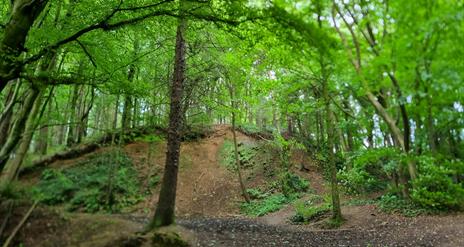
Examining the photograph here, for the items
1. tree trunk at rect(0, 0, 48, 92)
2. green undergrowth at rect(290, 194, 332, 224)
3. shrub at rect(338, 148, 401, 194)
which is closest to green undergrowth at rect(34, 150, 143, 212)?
green undergrowth at rect(290, 194, 332, 224)

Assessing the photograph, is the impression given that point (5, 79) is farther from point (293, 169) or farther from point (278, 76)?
point (293, 169)

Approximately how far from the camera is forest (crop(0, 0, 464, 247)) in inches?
211

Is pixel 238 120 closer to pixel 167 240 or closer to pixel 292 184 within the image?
pixel 292 184

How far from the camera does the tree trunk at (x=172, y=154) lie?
8547 millimetres

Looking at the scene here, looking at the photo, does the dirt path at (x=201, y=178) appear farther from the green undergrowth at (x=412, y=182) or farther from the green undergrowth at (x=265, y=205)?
the green undergrowth at (x=412, y=182)

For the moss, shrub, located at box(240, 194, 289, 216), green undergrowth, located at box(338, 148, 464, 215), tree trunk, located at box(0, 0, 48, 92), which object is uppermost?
tree trunk, located at box(0, 0, 48, 92)

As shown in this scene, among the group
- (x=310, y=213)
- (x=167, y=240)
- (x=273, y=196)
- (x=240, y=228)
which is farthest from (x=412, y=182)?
(x=273, y=196)

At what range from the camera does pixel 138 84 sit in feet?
31.1

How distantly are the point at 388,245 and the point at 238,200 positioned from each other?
9433mm

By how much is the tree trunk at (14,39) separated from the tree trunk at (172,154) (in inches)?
126

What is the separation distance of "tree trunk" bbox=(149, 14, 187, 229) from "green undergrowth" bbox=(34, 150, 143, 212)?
5.57 m

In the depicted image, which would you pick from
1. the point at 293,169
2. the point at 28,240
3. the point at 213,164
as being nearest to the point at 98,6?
the point at 28,240

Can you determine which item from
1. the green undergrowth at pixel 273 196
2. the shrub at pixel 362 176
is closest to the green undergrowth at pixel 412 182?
the shrub at pixel 362 176

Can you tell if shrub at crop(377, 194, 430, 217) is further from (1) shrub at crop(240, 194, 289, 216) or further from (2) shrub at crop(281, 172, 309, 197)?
(2) shrub at crop(281, 172, 309, 197)
